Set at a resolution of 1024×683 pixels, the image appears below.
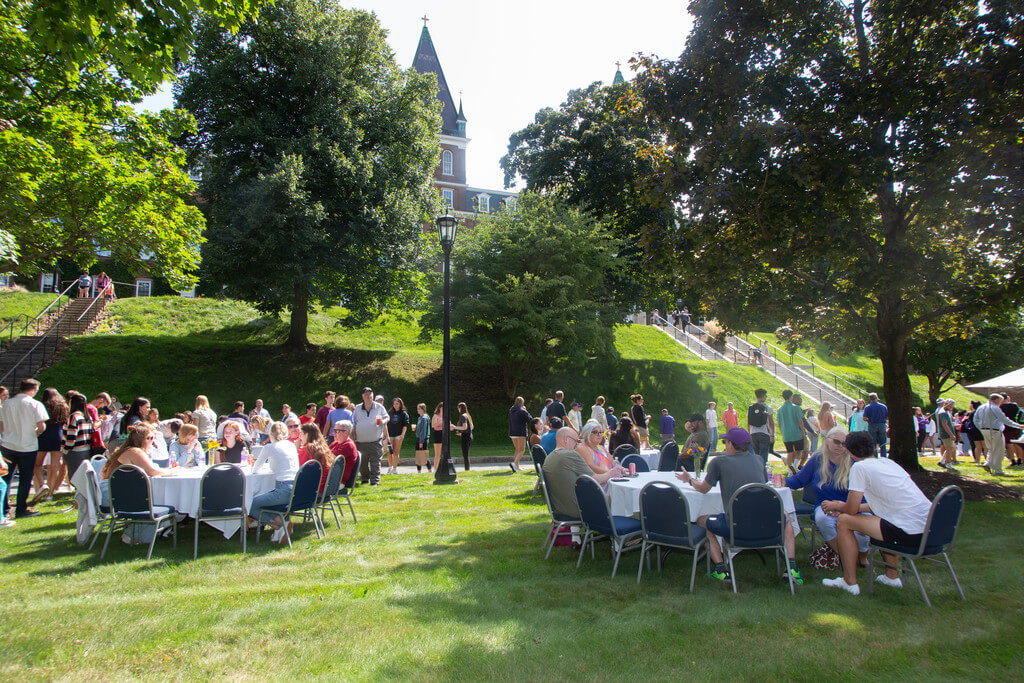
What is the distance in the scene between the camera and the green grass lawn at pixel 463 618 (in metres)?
4.26

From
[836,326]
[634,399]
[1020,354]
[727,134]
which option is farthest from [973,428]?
[1020,354]

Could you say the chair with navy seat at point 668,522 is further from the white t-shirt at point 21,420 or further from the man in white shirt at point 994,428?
the man in white shirt at point 994,428

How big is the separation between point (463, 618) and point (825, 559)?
12.8 feet

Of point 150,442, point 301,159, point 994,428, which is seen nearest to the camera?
point 150,442

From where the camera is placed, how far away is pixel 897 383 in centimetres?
1320

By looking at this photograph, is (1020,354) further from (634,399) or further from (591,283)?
(634,399)

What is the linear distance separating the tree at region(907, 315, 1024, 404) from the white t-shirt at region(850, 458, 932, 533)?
36.9m

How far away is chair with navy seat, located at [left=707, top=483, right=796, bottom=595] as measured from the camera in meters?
5.75

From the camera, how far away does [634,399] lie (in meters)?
16.0

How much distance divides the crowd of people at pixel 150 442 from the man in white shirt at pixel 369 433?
2 centimetres

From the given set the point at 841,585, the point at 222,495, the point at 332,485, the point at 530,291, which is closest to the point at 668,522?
the point at 841,585

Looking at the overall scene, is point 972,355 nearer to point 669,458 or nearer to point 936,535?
point 669,458

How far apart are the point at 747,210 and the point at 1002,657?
30.0 feet

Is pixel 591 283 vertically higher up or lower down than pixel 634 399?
higher up
